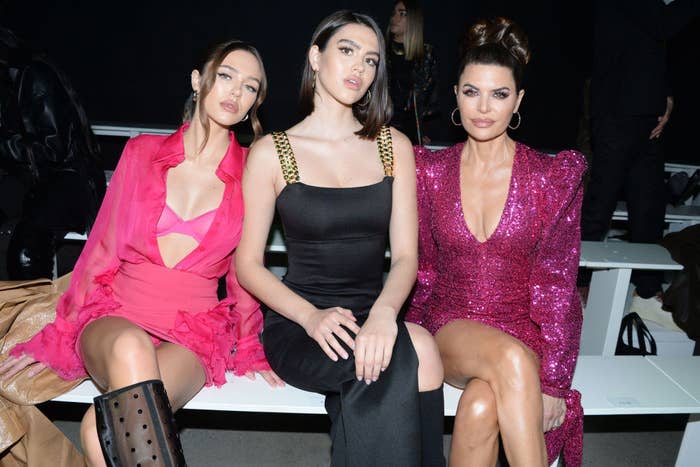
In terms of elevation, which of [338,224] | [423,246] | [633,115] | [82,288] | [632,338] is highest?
[633,115]

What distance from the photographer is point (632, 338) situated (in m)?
2.95

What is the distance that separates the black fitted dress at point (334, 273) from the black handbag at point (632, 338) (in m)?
1.66

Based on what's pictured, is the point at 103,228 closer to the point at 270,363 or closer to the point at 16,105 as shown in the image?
the point at 270,363

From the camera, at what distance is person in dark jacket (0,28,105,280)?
2.54 m

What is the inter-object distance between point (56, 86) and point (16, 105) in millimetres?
229

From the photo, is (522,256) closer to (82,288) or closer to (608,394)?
(608,394)

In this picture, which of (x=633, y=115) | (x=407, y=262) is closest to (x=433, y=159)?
(x=407, y=262)


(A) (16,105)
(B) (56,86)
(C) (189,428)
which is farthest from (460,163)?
(A) (16,105)

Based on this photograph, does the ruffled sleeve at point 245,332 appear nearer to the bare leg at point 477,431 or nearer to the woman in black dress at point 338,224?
the woman in black dress at point 338,224

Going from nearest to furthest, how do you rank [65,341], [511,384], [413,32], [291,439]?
[511,384] < [65,341] < [291,439] < [413,32]

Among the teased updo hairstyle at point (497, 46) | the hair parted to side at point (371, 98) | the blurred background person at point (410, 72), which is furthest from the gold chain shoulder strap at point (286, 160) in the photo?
the blurred background person at point (410, 72)

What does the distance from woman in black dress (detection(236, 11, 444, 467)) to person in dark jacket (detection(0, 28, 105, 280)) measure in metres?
1.19

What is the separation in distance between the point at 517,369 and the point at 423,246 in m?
0.61

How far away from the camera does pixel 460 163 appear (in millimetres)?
2039
